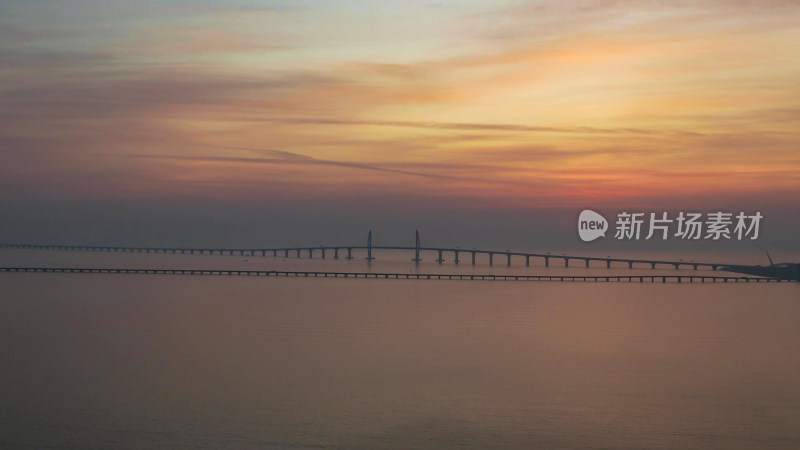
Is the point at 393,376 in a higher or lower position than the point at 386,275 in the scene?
higher

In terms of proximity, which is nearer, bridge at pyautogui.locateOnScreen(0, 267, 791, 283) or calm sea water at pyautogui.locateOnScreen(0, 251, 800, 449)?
calm sea water at pyautogui.locateOnScreen(0, 251, 800, 449)

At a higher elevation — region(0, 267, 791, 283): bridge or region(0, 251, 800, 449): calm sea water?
region(0, 251, 800, 449): calm sea water

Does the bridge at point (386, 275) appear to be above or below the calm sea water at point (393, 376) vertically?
below

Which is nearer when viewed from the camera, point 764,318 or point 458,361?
point 458,361

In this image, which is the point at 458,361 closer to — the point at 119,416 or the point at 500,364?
the point at 500,364

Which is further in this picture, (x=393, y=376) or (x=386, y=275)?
(x=386, y=275)

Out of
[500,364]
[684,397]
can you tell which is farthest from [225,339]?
[684,397]

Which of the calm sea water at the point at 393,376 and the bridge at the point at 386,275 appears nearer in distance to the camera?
the calm sea water at the point at 393,376

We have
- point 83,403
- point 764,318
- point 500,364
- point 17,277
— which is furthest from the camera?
point 17,277
